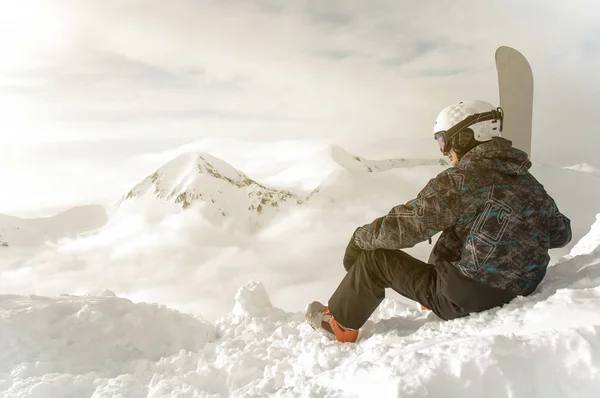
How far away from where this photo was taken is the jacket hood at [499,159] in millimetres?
3078

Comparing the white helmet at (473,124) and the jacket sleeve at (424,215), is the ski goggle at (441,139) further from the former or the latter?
the jacket sleeve at (424,215)

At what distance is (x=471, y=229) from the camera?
3.13 m

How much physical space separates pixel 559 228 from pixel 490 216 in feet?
2.96

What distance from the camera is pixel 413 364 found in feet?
7.89

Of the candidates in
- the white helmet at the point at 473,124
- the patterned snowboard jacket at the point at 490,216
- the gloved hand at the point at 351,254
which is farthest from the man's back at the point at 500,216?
the gloved hand at the point at 351,254

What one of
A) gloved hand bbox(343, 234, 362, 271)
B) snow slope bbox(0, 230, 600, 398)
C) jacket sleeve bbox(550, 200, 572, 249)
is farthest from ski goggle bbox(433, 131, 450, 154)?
snow slope bbox(0, 230, 600, 398)

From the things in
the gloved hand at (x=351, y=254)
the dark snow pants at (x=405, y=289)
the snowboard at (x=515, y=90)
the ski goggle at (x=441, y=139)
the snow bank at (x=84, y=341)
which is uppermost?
the snowboard at (x=515, y=90)

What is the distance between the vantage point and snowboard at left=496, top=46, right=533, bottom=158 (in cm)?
556

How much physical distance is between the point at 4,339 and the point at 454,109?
4972mm

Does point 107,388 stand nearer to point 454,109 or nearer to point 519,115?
point 454,109

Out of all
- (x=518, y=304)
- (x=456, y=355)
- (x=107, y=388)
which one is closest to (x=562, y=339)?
(x=456, y=355)

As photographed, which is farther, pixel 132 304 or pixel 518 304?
pixel 132 304

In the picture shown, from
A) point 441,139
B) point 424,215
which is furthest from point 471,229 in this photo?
point 441,139

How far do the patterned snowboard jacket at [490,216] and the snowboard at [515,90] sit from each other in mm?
2616
